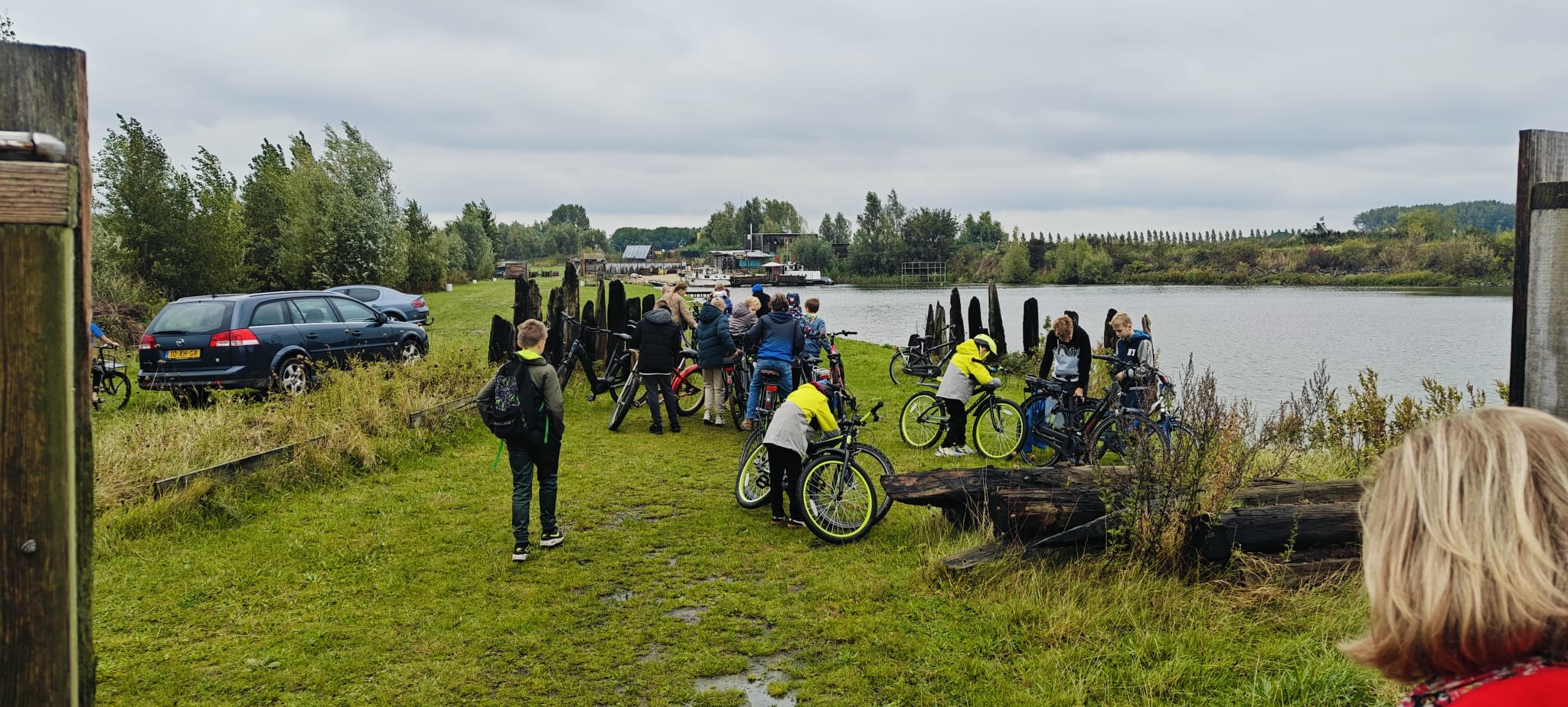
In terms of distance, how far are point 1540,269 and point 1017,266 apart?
278 ft

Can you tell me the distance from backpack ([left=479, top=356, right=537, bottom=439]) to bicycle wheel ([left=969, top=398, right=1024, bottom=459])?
5.60m

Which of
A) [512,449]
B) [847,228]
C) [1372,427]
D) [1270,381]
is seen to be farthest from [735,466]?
[847,228]

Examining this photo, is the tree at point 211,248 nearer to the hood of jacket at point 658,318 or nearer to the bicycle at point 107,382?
the bicycle at point 107,382

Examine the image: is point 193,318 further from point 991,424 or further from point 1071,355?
point 1071,355

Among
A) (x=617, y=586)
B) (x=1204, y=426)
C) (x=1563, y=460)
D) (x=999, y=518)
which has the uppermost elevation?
(x=1563, y=460)

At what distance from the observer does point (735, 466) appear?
9.95m

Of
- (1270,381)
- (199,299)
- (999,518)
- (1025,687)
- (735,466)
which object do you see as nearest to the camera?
(1025,687)

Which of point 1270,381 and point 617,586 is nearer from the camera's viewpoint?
point 617,586

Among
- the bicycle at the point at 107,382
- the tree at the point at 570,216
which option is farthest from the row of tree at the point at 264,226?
the tree at the point at 570,216

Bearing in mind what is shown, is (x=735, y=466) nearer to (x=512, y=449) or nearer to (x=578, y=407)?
(x=512, y=449)

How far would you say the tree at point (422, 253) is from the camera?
47.4 m

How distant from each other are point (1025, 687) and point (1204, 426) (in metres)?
2.56

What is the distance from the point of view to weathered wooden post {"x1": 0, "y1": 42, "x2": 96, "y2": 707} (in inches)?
64.6

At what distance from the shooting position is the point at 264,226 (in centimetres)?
3691
